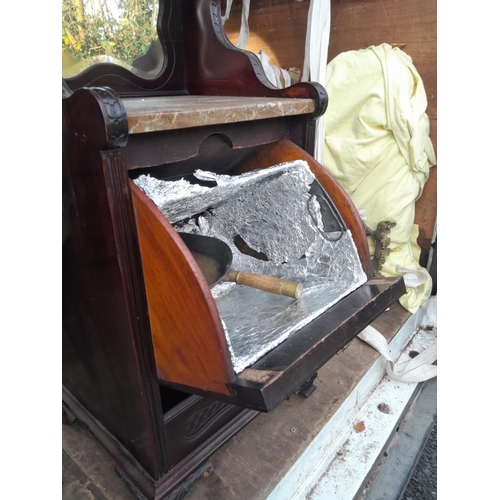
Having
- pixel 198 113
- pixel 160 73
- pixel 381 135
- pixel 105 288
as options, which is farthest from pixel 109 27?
pixel 381 135

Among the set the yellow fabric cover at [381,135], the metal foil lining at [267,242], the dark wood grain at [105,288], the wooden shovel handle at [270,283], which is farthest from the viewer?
the yellow fabric cover at [381,135]

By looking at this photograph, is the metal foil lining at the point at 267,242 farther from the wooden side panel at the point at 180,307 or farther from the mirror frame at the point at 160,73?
the mirror frame at the point at 160,73

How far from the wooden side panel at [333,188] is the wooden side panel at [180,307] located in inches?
15.9

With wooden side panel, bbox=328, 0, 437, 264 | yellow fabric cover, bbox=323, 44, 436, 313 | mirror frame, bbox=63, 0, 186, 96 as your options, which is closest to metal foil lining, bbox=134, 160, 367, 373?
mirror frame, bbox=63, 0, 186, 96

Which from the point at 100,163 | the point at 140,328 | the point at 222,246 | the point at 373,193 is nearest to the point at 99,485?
the point at 140,328

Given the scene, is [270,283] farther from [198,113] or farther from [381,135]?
[381,135]

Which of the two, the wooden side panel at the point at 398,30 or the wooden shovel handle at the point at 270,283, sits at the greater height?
the wooden side panel at the point at 398,30

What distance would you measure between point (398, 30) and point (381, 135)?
0.41 meters

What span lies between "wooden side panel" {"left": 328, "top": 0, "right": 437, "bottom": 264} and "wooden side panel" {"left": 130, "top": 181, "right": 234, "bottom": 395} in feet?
4.34

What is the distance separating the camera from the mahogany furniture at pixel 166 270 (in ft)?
1.90

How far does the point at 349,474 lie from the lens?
1.11 metres

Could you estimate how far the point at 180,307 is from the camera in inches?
24.4

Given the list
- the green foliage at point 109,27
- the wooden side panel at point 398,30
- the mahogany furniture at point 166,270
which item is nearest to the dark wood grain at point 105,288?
the mahogany furniture at point 166,270

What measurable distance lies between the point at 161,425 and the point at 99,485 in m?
0.27
